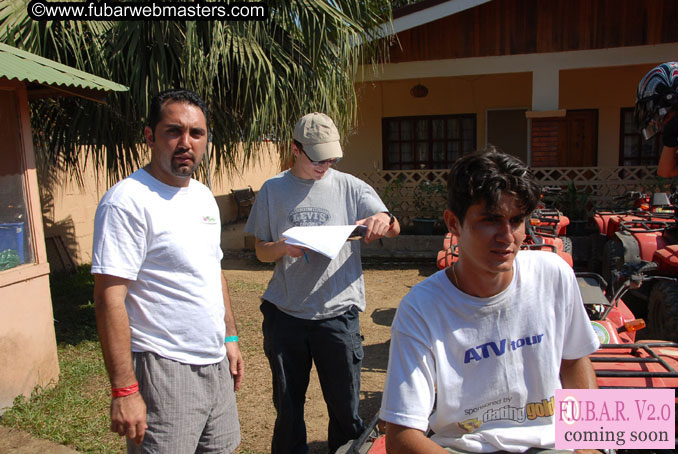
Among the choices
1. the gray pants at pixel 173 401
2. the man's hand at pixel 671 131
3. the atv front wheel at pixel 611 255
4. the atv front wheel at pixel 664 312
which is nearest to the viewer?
the gray pants at pixel 173 401

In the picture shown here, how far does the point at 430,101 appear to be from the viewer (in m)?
11.6

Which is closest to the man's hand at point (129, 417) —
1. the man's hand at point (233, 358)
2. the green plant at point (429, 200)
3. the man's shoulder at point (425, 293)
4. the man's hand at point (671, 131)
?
the man's hand at point (233, 358)

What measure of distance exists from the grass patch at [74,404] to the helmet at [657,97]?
3917mm

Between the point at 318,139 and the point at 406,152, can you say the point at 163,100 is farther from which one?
the point at 406,152

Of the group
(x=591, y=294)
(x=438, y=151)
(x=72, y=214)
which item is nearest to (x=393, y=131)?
(x=438, y=151)

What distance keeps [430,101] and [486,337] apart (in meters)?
10.7

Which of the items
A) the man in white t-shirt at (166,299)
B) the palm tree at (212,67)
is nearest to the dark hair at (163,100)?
the man in white t-shirt at (166,299)

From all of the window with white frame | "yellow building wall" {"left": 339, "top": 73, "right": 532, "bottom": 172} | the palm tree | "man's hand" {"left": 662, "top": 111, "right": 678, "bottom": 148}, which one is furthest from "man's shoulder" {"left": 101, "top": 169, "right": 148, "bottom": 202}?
the window with white frame

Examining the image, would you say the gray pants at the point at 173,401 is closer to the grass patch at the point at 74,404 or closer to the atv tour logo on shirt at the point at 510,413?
the atv tour logo on shirt at the point at 510,413

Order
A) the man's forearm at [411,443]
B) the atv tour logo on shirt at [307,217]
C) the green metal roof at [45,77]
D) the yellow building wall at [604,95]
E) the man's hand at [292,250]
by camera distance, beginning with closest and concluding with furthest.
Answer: the man's forearm at [411,443] → the man's hand at [292,250] → the atv tour logo on shirt at [307,217] → the green metal roof at [45,77] → the yellow building wall at [604,95]

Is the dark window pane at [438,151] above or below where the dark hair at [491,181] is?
above

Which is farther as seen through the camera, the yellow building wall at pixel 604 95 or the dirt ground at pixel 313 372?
the yellow building wall at pixel 604 95

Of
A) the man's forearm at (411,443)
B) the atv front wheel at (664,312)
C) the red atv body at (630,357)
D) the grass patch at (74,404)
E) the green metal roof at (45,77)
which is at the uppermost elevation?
the green metal roof at (45,77)

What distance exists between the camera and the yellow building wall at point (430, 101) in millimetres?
11352
